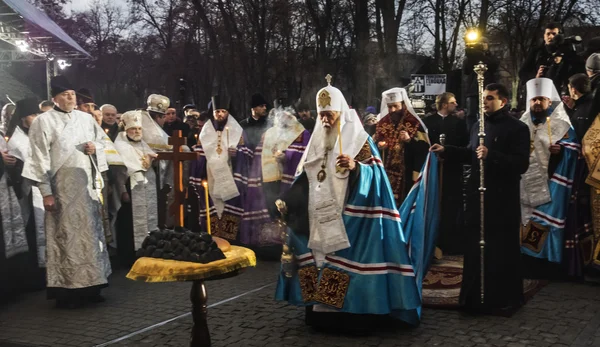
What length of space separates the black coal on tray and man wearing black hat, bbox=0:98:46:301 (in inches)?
138

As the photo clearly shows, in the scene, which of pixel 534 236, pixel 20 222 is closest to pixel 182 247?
pixel 20 222

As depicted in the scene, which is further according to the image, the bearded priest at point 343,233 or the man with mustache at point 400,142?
the man with mustache at point 400,142

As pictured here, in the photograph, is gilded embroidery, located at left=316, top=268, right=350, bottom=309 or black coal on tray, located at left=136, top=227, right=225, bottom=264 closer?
black coal on tray, located at left=136, top=227, right=225, bottom=264

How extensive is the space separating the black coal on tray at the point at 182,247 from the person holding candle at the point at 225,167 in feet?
16.6

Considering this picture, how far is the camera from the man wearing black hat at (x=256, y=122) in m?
10.1

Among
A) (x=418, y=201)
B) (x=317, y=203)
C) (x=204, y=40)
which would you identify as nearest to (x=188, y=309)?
(x=317, y=203)

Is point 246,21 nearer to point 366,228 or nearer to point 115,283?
point 115,283

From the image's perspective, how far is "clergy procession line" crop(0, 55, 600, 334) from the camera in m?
5.72

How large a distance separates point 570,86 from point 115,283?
19.3ft

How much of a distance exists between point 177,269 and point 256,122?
6.01 m

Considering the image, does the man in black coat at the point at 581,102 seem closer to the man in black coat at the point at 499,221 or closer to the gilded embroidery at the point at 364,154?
the man in black coat at the point at 499,221

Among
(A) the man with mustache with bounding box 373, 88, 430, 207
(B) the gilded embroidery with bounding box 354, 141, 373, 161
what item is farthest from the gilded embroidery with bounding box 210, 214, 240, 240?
(B) the gilded embroidery with bounding box 354, 141, 373, 161

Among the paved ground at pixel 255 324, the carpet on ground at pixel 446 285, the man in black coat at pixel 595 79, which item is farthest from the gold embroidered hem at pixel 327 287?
the man in black coat at pixel 595 79

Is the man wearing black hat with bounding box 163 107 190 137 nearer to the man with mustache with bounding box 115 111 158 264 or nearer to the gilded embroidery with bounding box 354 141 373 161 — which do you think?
the man with mustache with bounding box 115 111 158 264
